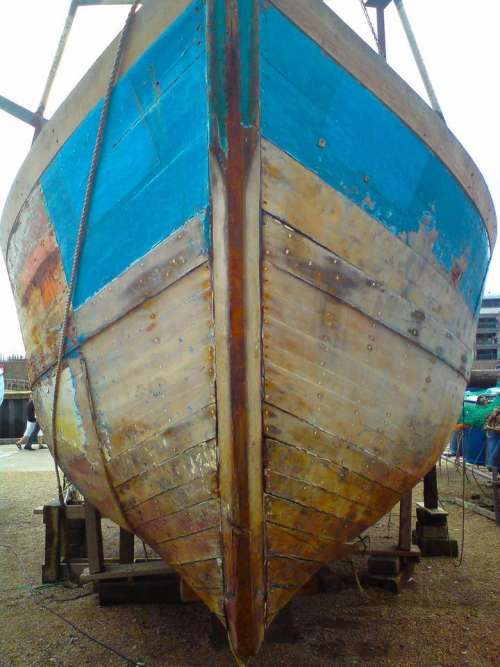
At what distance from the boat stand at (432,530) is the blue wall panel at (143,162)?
11.0ft

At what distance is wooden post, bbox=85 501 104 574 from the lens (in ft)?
10.3

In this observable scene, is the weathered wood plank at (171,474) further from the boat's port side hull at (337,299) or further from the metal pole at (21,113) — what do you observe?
the metal pole at (21,113)

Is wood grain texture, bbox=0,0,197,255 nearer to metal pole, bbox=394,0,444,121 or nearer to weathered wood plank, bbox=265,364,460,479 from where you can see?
weathered wood plank, bbox=265,364,460,479

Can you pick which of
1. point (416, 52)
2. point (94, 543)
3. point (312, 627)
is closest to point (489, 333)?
point (416, 52)

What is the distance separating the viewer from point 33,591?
3633mm

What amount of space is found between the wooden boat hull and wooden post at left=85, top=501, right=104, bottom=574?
727 mm

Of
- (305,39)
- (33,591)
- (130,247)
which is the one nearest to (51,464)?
(33,591)

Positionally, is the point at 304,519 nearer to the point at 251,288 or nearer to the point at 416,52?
the point at 251,288

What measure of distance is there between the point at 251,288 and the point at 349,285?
0.48m

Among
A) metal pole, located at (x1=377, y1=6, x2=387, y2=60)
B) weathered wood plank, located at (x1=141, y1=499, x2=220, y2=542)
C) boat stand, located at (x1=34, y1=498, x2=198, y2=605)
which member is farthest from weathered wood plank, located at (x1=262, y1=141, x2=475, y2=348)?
metal pole, located at (x1=377, y1=6, x2=387, y2=60)

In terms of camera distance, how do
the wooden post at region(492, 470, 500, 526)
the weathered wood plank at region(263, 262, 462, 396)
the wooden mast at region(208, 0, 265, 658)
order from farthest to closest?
the wooden post at region(492, 470, 500, 526) < the weathered wood plank at region(263, 262, 462, 396) < the wooden mast at region(208, 0, 265, 658)

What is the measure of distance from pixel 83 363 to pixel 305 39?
1.66 meters

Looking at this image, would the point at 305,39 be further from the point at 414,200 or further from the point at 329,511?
the point at 329,511

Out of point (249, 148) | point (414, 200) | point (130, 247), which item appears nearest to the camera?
point (249, 148)
